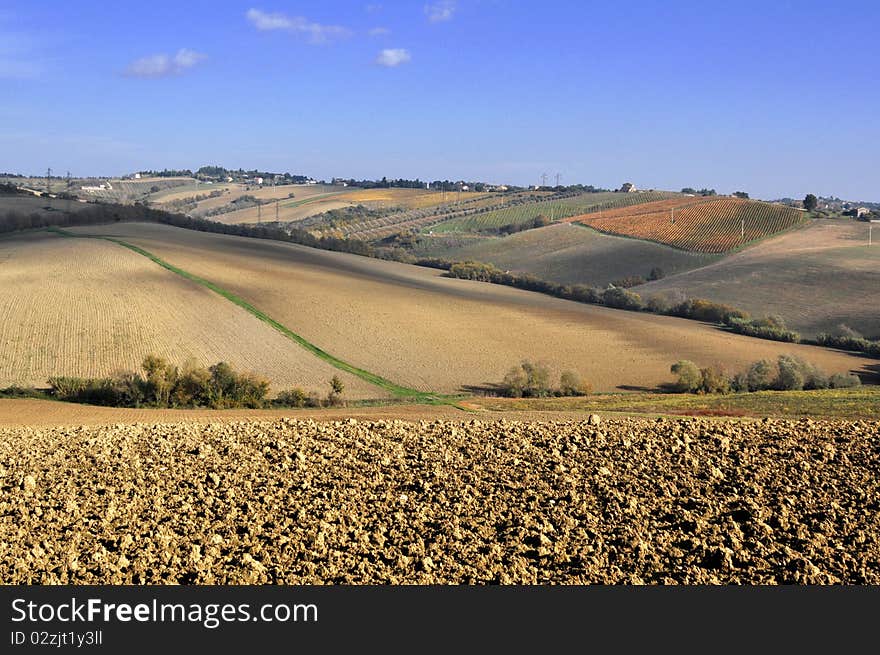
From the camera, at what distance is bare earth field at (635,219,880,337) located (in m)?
68.4

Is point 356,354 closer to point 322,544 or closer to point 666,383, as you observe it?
point 666,383

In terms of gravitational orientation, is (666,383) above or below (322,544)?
below

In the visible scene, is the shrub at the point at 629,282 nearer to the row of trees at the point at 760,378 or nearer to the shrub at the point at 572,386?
the row of trees at the point at 760,378

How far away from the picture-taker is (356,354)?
4700 cm

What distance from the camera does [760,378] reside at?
4541 centimetres

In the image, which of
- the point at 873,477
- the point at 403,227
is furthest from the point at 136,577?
the point at 403,227

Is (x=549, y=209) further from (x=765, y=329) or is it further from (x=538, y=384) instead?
(x=538, y=384)

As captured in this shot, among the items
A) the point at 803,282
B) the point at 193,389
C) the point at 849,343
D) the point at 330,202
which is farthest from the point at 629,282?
the point at 330,202

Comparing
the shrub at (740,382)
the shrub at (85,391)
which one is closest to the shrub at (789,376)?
the shrub at (740,382)

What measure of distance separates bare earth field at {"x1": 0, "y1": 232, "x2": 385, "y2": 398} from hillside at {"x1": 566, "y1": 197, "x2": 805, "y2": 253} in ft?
230

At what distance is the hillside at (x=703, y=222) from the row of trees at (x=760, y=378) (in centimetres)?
6090

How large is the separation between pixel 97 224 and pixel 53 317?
47241 mm

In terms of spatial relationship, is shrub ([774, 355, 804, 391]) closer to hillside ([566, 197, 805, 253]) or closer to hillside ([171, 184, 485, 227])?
hillside ([566, 197, 805, 253])

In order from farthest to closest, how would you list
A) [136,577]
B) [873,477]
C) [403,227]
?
[403,227] → [873,477] → [136,577]
